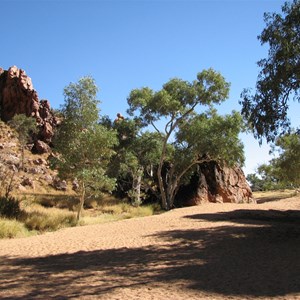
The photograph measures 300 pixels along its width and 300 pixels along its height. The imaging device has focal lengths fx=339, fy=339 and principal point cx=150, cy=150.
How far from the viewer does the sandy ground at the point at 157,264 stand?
611cm

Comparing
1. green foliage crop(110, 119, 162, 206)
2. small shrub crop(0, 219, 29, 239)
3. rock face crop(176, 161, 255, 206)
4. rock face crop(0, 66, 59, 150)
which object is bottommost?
small shrub crop(0, 219, 29, 239)

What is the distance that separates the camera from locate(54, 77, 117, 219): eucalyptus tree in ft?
60.5

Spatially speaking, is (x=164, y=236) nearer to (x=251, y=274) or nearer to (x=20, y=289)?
(x=251, y=274)

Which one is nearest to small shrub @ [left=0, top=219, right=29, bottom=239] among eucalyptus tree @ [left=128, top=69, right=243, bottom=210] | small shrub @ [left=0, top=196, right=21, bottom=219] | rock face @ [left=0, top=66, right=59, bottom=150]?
small shrub @ [left=0, top=196, right=21, bottom=219]

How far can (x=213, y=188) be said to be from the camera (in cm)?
2995

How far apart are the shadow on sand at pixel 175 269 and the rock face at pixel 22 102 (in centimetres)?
4768

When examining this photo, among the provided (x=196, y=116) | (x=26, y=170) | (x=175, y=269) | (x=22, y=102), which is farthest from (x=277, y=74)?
(x=22, y=102)

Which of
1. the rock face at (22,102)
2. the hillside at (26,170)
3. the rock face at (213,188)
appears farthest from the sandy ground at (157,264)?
the rock face at (22,102)

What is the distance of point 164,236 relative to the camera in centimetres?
1227

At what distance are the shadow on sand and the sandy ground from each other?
0.06 feet

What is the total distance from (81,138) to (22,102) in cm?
4359

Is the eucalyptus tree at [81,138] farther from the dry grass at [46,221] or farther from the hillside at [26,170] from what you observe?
the hillside at [26,170]

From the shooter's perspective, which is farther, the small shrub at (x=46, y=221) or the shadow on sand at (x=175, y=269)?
the small shrub at (x=46, y=221)

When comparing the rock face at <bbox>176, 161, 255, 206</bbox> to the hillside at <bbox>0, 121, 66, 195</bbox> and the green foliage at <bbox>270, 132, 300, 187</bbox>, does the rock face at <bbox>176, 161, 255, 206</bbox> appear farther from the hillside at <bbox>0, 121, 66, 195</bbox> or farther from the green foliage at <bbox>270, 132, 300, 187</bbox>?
the hillside at <bbox>0, 121, 66, 195</bbox>
